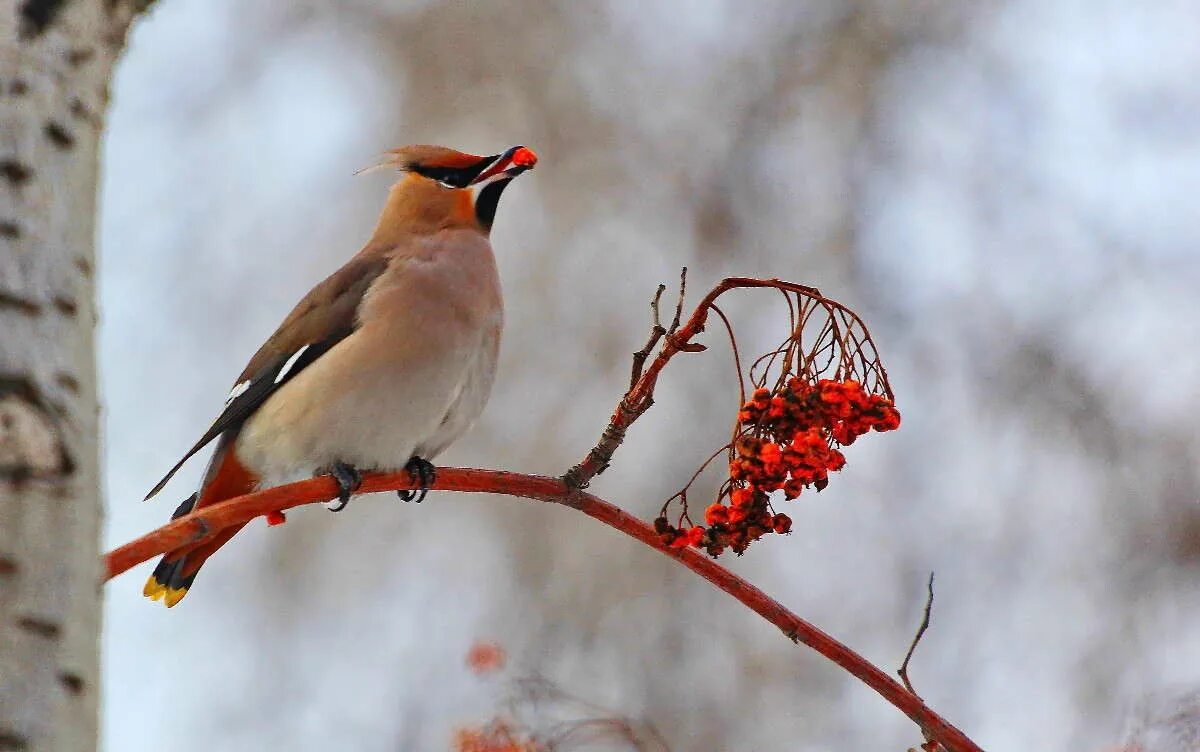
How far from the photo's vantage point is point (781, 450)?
2.42 meters

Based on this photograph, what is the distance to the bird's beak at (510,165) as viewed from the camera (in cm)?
370

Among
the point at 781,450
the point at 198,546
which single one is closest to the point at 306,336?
the point at 198,546

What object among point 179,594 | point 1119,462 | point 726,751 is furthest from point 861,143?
point 179,594

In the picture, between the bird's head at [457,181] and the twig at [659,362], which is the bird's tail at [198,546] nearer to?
the bird's head at [457,181]

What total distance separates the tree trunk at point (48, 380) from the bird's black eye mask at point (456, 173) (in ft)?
9.04

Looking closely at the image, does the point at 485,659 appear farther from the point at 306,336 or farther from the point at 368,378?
the point at 306,336

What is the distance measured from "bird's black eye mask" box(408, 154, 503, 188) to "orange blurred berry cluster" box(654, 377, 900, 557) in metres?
1.81

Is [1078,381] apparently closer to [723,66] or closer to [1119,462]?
[1119,462]

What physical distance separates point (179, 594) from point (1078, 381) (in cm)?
383

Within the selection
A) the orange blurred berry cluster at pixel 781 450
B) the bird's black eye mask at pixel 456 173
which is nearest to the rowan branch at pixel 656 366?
the orange blurred berry cluster at pixel 781 450

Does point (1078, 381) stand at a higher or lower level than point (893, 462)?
higher

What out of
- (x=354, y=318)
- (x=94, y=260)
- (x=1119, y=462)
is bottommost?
(x=94, y=260)

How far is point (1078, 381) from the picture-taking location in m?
5.77

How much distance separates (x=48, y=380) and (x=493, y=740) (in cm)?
204
